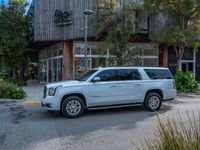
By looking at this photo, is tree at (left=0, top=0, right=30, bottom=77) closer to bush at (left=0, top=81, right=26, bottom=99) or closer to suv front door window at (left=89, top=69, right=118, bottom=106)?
bush at (left=0, top=81, right=26, bottom=99)

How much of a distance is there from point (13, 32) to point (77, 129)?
2272 cm

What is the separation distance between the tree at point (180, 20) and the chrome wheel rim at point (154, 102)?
8.44 metres

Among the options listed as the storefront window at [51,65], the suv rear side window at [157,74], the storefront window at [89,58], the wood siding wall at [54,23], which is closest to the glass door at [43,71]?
the storefront window at [51,65]

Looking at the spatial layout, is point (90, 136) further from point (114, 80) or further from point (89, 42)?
point (89, 42)

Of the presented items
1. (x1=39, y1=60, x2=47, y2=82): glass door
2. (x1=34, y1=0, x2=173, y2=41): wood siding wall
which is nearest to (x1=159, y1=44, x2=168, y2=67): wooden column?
(x1=34, y1=0, x2=173, y2=41): wood siding wall

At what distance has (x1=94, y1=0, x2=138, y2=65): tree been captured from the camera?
21.2 m

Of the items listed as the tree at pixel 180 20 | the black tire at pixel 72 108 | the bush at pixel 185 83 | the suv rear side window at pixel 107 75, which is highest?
the tree at pixel 180 20

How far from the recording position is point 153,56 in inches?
1216

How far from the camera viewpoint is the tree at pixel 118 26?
21234 millimetres

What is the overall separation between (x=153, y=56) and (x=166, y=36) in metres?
9.95

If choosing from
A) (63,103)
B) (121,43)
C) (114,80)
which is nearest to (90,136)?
(63,103)

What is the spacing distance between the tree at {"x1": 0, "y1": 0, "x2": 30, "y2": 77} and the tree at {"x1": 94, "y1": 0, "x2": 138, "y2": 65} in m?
Answer: 10.0

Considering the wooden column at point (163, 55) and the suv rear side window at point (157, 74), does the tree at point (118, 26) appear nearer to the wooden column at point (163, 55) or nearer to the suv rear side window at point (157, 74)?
the suv rear side window at point (157, 74)

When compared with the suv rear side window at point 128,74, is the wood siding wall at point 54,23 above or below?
above
